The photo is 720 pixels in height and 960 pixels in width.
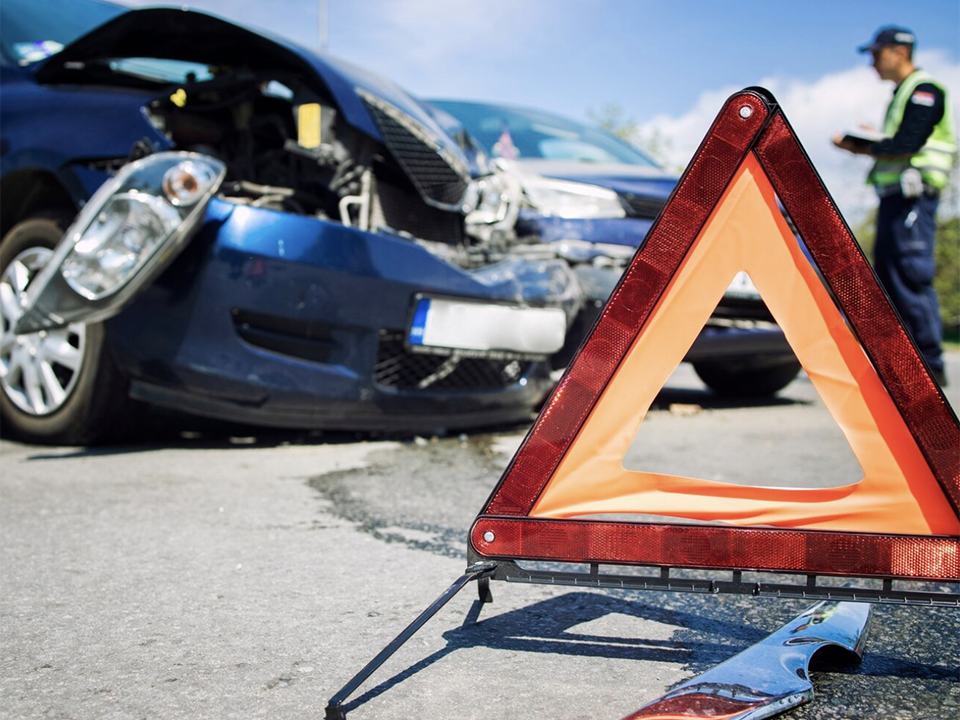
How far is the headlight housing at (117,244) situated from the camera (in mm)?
3205

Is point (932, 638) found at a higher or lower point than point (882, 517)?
lower

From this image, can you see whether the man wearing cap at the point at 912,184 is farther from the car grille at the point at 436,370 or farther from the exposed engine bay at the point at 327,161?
the car grille at the point at 436,370

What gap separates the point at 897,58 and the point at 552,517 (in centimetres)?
524

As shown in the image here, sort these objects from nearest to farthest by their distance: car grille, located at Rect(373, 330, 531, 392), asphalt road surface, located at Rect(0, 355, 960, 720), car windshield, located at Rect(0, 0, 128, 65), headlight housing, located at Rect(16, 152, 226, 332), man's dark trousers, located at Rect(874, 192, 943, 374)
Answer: asphalt road surface, located at Rect(0, 355, 960, 720), headlight housing, located at Rect(16, 152, 226, 332), car grille, located at Rect(373, 330, 531, 392), car windshield, located at Rect(0, 0, 128, 65), man's dark trousers, located at Rect(874, 192, 943, 374)

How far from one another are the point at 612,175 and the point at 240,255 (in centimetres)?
250

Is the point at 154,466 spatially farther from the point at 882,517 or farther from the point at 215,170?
the point at 882,517

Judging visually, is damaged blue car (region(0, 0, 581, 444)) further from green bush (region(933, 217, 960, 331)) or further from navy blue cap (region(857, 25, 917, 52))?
green bush (region(933, 217, 960, 331))

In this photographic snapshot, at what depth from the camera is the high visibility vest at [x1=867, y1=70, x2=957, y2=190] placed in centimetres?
589

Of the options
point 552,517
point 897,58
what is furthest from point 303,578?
point 897,58

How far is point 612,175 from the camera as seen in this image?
532 centimetres

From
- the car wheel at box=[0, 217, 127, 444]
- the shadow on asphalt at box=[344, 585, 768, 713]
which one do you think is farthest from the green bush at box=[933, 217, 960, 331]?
the shadow on asphalt at box=[344, 585, 768, 713]

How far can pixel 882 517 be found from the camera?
5.80ft

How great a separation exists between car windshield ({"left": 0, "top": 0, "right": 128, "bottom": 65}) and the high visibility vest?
4.35m

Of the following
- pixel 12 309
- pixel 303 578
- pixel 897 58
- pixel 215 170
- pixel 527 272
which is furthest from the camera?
pixel 897 58
